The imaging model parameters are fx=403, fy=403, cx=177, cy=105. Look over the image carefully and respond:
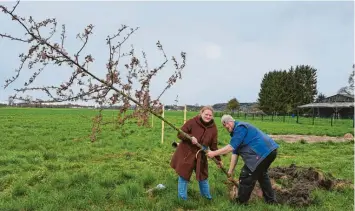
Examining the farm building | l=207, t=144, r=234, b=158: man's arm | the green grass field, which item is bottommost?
the green grass field

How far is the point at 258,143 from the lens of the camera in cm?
725

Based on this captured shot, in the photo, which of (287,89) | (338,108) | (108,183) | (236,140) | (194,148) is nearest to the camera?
(236,140)

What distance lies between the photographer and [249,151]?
7.29 metres

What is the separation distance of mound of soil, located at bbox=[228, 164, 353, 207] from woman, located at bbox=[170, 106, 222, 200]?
3.29ft

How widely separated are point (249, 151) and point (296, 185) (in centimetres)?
172

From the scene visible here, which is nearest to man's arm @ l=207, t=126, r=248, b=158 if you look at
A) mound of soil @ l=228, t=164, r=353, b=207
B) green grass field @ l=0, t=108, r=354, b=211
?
green grass field @ l=0, t=108, r=354, b=211

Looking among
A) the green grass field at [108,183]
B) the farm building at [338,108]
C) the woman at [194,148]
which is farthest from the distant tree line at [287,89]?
the woman at [194,148]

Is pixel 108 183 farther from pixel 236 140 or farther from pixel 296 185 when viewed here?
pixel 296 185

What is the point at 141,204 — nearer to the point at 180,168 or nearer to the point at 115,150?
the point at 180,168

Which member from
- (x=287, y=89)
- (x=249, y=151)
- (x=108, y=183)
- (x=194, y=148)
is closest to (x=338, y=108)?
(x=287, y=89)

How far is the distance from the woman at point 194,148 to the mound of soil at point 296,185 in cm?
100

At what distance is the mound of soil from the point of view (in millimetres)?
7719

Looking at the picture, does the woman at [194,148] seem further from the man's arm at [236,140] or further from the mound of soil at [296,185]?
the mound of soil at [296,185]

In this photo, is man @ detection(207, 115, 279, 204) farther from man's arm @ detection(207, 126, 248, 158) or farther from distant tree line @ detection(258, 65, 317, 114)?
distant tree line @ detection(258, 65, 317, 114)
